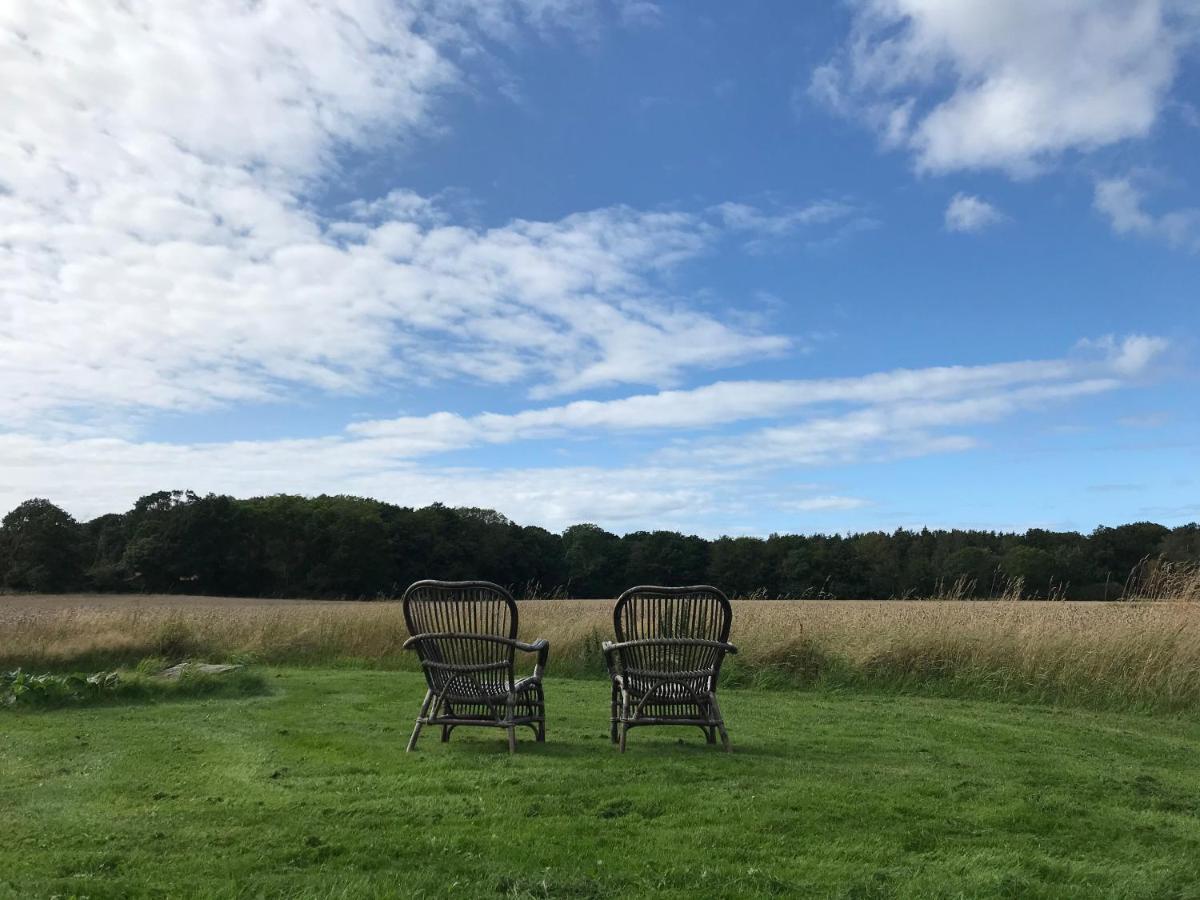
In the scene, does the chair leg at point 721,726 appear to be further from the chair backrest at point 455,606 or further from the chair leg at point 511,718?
the chair backrest at point 455,606

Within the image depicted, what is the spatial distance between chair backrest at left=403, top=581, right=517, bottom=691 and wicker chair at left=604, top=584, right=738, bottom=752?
2.65ft

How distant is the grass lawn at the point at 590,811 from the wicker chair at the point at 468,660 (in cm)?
24

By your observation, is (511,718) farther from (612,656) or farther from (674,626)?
(674,626)

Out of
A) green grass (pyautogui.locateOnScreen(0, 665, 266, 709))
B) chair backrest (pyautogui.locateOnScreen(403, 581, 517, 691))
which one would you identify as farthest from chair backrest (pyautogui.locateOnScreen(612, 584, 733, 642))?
green grass (pyautogui.locateOnScreen(0, 665, 266, 709))

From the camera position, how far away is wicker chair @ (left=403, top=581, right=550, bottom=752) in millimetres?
6363

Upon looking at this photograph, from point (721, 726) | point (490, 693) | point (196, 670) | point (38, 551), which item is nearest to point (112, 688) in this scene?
point (196, 670)

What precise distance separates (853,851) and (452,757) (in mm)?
2907

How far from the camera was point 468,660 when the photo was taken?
664 cm

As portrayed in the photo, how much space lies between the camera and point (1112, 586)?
48.9 ft

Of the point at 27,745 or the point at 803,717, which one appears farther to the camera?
the point at 803,717

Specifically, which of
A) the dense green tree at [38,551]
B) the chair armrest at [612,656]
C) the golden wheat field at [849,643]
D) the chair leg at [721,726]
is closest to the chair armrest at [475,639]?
the chair armrest at [612,656]

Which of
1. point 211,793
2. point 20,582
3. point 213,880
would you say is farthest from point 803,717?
point 20,582

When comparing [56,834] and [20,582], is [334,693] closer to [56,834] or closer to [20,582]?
[56,834]

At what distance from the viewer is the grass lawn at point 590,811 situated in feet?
11.3
